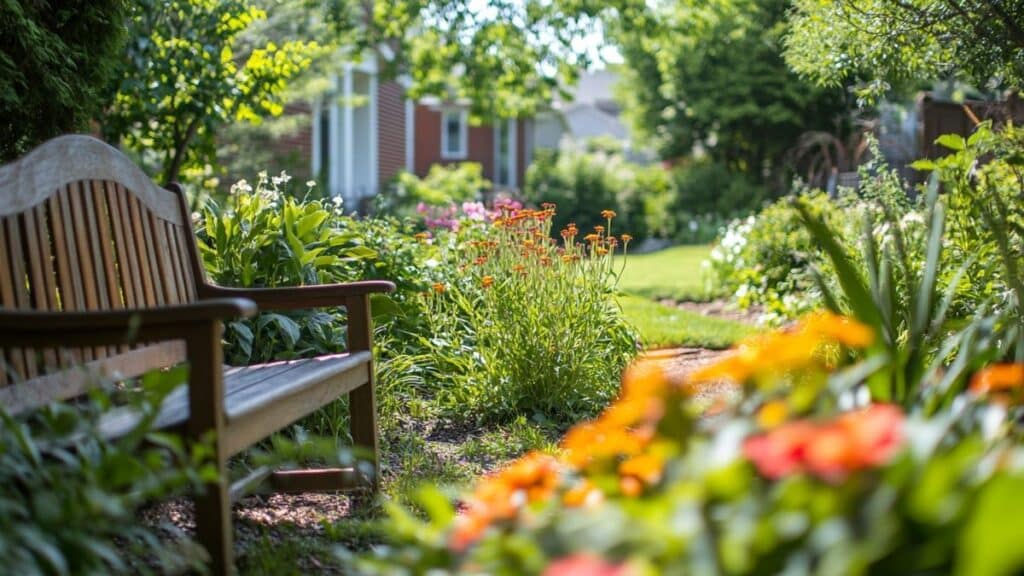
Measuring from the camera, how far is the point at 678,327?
25.8 feet

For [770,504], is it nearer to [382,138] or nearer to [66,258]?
[66,258]

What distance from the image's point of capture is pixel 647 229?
21.0 metres

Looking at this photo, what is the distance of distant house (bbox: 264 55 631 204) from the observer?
16.5 meters

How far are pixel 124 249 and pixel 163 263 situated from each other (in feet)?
0.79

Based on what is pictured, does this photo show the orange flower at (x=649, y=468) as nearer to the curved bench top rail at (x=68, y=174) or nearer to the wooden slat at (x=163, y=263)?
the curved bench top rail at (x=68, y=174)

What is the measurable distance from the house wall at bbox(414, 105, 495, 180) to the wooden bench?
70.4 ft

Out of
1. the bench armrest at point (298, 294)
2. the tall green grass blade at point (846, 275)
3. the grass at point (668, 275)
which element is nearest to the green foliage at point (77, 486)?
the bench armrest at point (298, 294)

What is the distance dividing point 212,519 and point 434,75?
12.9m

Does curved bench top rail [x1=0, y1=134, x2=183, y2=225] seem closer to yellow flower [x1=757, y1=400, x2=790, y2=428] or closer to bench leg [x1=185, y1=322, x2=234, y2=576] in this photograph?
bench leg [x1=185, y1=322, x2=234, y2=576]

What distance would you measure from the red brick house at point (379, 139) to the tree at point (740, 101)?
15.3 ft

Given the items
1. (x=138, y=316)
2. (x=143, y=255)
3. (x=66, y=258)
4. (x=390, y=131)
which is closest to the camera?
(x=138, y=316)

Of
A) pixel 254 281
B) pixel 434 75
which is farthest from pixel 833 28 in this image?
pixel 434 75

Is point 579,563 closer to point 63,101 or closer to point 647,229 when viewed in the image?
point 63,101

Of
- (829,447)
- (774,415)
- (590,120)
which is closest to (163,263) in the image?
(774,415)
